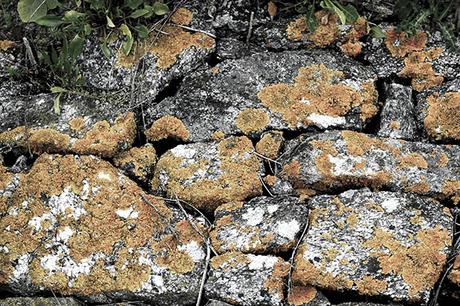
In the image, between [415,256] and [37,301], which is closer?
[415,256]

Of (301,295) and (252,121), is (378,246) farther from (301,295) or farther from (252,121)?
(252,121)

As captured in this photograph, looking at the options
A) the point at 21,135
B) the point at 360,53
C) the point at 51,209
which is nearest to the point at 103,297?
the point at 51,209

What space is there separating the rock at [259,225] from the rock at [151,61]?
985 mm

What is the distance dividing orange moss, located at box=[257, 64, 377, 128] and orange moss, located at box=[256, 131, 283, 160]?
135mm

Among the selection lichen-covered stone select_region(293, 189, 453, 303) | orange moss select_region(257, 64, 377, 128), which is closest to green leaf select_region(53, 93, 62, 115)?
orange moss select_region(257, 64, 377, 128)

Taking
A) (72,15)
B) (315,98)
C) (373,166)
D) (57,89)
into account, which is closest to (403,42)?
(315,98)

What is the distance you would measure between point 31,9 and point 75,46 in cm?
35

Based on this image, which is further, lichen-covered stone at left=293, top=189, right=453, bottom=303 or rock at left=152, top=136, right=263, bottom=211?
rock at left=152, top=136, right=263, bottom=211

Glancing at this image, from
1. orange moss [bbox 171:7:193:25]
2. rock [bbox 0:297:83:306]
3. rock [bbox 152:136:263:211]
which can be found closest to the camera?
rock [bbox 0:297:83:306]

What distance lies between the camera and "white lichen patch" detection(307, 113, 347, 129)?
3.70 metres

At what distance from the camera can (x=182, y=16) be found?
4.03 meters

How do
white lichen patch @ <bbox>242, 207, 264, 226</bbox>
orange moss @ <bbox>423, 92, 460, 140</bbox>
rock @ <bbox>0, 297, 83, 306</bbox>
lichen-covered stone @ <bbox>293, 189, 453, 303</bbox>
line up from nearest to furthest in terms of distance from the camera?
lichen-covered stone @ <bbox>293, 189, 453, 303</bbox>, rock @ <bbox>0, 297, 83, 306</bbox>, white lichen patch @ <bbox>242, 207, 264, 226</bbox>, orange moss @ <bbox>423, 92, 460, 140</bbox>

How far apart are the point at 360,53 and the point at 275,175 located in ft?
3.51

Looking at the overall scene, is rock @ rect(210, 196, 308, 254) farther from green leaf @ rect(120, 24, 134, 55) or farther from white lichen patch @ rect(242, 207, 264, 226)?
green leaf @ rect(120, 24, 134, 55)
